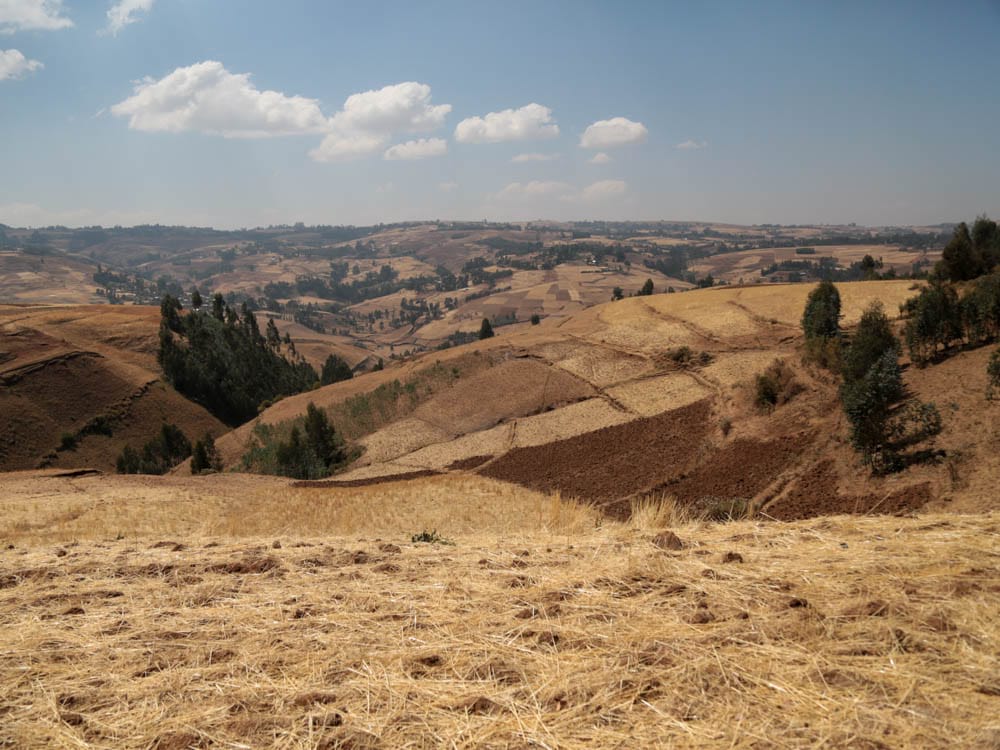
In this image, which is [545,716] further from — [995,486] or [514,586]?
[995,486]

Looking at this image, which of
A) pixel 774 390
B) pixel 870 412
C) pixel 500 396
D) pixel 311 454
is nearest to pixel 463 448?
pixel 500 396

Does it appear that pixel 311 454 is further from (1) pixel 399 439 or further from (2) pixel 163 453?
(2) pixel 163 453

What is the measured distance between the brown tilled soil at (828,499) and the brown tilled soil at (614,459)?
6.62 m

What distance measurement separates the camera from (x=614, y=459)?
31.7 meters

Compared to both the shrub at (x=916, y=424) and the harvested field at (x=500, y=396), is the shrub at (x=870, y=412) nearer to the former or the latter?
the shrub at (x=916, y=424)

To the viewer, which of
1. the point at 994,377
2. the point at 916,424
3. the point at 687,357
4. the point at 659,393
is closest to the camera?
the point at 994,377

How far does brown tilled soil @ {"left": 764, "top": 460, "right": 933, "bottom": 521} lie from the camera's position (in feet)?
54.1

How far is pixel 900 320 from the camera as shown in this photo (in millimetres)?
40062

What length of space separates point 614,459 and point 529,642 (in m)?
27.7

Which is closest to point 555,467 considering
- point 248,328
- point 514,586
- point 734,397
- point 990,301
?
point 734,397

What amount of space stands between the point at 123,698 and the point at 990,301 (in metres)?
35.5

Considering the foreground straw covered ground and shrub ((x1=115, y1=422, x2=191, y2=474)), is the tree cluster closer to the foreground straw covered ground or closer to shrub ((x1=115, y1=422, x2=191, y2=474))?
shrub ((x1=115, y1=422, x2=191, y2=474))

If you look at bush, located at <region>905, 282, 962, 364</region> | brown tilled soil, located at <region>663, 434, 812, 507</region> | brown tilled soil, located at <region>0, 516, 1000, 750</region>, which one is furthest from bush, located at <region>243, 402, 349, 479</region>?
bush, located at <region>905, 282, 962, 364</region>

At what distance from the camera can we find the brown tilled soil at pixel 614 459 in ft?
91.8
